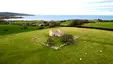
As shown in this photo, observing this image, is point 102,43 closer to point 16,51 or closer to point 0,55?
point 16,51

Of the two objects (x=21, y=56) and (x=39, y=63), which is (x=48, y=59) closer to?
(x=39, y=63)

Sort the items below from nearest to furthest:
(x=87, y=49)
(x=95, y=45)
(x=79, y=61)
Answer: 1. (x=79, y=61)
2. (x=87, y=49)
3. (x=95, y=45)

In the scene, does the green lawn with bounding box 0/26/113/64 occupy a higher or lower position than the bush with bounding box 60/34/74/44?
lower

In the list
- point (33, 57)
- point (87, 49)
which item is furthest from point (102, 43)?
point (33, 57)

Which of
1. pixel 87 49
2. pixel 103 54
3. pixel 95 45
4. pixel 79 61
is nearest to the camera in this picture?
pixel 79 61

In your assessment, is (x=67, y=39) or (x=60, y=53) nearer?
(x=60, y=53)

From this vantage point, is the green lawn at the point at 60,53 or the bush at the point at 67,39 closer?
the green lawn at the point at 60,53

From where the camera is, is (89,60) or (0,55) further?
(0,55)

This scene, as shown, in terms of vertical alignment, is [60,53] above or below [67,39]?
below

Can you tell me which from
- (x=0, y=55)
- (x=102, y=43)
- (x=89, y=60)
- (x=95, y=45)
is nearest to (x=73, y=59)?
(x=89, y=60)

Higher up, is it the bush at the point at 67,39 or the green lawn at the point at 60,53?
the bush at the point at 67,39

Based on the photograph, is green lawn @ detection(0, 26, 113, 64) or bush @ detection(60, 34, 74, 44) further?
bush @ detection(60, 34, 74, 44)
